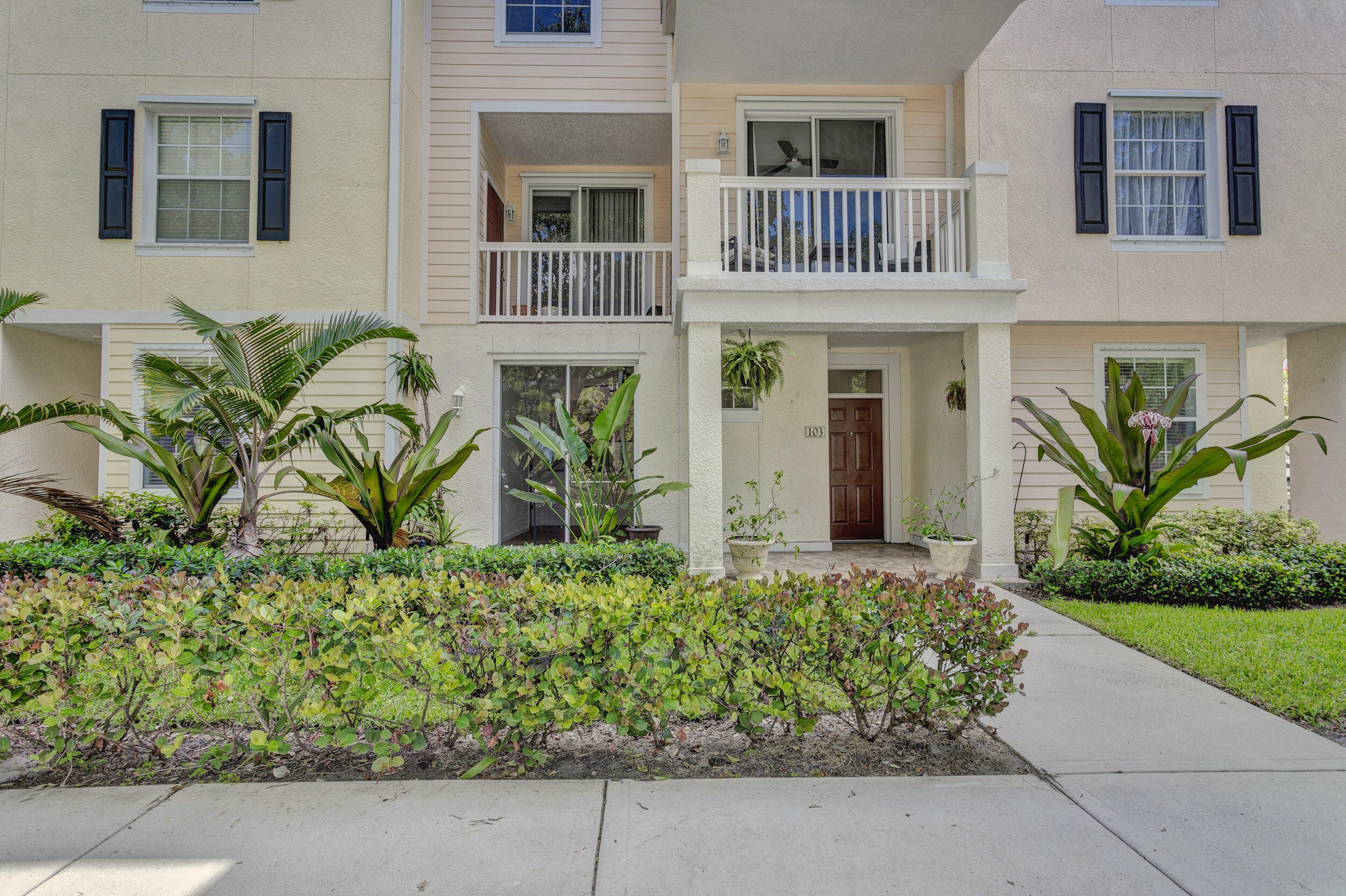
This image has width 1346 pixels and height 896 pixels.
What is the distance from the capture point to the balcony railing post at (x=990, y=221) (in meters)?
7.54

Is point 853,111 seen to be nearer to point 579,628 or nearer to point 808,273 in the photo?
point 808,273

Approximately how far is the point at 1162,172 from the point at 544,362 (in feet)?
27.5

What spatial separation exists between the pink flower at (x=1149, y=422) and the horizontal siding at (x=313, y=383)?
813cm

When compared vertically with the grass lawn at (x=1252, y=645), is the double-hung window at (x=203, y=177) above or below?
above

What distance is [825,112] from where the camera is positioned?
9609 mm

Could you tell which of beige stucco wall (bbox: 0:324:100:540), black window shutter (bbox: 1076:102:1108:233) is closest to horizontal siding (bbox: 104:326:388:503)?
beige stucco wall (bbox: 0:324:100:540)

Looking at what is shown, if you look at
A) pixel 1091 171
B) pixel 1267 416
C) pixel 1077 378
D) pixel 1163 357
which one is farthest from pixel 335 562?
pixel 1267 416

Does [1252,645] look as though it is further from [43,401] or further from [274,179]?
[43,401]

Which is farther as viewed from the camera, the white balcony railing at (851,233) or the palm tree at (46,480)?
the white balcony railing at (851,233)

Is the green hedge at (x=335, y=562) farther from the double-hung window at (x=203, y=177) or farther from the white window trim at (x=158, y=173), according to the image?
the double-hung window at (x=203, y=177)

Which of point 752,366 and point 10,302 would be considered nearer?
point 10,302

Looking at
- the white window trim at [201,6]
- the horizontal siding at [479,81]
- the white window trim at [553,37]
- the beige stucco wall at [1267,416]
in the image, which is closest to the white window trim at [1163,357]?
the beige stucco wall at [1267,416]

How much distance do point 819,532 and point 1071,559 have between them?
330 centimetres

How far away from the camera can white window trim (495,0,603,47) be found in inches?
372
